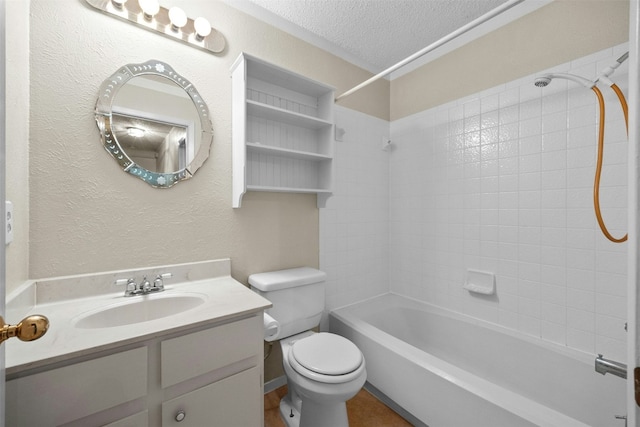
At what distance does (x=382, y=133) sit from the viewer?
2.44 meters

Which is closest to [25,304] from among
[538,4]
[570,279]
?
[570,279]

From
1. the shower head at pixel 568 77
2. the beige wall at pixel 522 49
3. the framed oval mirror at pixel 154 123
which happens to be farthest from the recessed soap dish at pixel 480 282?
the framed oval mirror at pixel 154 123

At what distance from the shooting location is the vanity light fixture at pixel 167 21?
1.25m

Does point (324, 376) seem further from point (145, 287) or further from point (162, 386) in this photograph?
point (145, 287)

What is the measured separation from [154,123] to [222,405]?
1.32 m

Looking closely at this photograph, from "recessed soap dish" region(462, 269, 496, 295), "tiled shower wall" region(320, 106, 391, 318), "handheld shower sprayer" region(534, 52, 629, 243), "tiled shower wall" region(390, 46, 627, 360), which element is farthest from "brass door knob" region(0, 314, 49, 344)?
"recessed soap dish" region(462, 269, 496, 295)

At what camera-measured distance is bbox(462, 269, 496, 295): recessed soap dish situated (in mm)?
1799

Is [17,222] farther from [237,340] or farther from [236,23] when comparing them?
[236,23]

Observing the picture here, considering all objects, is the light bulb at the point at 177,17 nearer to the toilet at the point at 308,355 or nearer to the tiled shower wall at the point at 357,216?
the tiled shower wall at the point at 357,216

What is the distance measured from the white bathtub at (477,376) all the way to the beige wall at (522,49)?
1647 millimetres

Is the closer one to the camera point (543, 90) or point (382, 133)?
point (543, 90)

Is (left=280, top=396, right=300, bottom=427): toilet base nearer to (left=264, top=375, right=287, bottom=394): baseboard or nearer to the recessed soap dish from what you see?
(left=264, top=375, right=287, bottom=394): baseboard

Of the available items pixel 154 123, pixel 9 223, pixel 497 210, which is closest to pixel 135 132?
pixel 154 123

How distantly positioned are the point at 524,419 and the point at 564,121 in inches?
59.8
